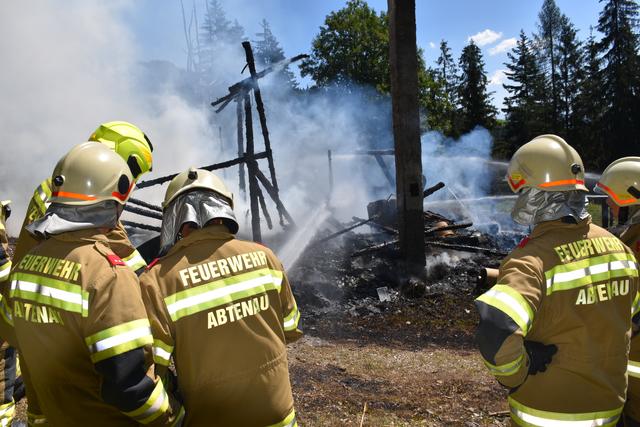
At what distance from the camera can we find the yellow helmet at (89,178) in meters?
2.04

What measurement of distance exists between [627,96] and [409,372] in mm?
33091

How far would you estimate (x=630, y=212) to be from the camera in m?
2.79

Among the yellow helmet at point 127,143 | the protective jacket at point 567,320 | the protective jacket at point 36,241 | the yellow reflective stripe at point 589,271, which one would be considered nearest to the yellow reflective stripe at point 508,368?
the protective jacket at point 567,320

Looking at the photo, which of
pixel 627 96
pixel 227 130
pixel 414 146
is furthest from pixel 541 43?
pixel 414 146

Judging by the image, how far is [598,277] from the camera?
207 cm

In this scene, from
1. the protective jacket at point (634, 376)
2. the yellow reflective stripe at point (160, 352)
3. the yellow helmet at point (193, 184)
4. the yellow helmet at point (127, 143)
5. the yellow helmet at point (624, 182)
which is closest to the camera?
the yellow reflective stripe at point (160, 352)

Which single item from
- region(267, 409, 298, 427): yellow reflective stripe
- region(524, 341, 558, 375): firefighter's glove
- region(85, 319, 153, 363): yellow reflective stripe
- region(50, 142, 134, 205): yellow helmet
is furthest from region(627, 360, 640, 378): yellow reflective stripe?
region(50, 142, 134, 205): yellow helmet

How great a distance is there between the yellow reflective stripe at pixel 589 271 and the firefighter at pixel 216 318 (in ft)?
4.21

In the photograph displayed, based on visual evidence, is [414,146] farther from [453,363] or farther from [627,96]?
[627,96]

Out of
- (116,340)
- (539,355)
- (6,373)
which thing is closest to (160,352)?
(116,340)

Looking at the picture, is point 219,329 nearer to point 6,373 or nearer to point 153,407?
point 153,407

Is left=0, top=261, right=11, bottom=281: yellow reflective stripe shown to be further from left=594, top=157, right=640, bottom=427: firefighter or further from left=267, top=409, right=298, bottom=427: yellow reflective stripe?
left=594, top=157, right=640, bottom=427: firefighter

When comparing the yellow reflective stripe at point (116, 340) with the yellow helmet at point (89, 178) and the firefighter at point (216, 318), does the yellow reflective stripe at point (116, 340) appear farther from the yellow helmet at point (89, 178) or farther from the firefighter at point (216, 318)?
the yellow helmet at point (89, 178)

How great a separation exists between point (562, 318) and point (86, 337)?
2.04m
